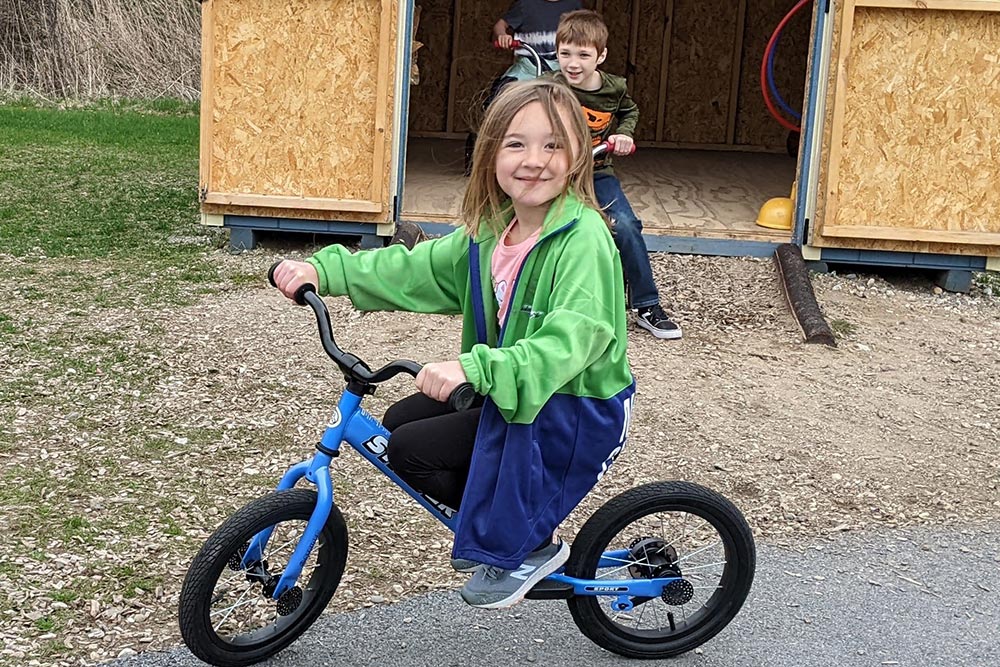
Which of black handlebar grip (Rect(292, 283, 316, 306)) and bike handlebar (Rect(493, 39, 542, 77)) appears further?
bike handlebar (Rect(493, 39, 542, 77))

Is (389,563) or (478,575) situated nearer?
(478,575)

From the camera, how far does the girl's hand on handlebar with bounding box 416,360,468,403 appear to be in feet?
8.77

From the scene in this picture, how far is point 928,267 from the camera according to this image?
7.96 m

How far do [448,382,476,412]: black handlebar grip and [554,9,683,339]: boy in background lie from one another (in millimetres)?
3734

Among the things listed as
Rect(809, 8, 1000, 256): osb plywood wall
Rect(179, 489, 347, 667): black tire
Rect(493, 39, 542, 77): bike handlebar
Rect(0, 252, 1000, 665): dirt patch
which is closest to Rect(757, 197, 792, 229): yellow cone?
Rect(809, 8, 1000, 256): osb plywood wall

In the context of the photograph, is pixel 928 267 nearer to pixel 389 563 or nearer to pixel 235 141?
pixel 235 141

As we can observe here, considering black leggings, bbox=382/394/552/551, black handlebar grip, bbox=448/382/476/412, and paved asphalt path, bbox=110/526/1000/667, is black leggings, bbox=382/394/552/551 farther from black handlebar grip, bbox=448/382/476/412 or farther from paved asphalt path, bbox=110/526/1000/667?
paved asphalt path, bbox=110/526/1000/667

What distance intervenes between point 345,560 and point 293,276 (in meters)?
0.79

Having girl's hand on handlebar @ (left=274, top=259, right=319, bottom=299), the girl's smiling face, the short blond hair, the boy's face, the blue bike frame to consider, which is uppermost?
the short blond hair

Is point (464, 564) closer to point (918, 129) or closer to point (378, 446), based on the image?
point (378, 446)

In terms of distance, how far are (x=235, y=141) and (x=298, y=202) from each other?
0.54 meters

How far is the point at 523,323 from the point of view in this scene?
123 inches

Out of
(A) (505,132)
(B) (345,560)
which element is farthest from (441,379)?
(B) (345,560)

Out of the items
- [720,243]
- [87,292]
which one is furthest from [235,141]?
[720,243]
